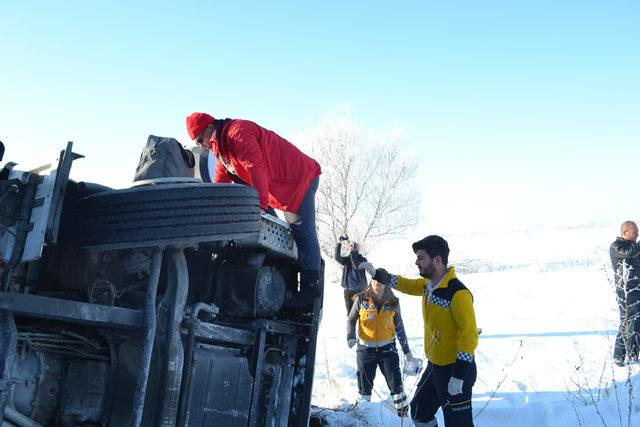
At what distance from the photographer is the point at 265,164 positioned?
3.72 m

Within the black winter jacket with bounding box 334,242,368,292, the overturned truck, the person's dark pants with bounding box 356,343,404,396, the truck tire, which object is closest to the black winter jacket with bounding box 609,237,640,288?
the person's dark pants with bounding box 356,343,404,396

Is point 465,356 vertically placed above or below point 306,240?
below

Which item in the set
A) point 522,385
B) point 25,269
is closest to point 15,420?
point 25,269

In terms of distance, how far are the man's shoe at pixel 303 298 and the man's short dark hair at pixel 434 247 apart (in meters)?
0.93

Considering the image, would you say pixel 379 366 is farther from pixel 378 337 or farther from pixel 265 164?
pixel 265 164

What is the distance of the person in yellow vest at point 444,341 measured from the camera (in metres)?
3.98

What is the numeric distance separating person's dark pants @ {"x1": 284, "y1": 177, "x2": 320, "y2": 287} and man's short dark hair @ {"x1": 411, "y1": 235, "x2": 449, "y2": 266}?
0.88m

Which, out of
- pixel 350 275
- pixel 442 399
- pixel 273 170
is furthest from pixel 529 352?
pixel 273 170

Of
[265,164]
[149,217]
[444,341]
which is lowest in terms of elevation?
[444,341]

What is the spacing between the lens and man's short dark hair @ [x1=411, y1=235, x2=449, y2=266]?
4.38 metres

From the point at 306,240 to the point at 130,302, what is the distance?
1.16 metres

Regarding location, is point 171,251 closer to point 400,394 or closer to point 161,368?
point 161,368

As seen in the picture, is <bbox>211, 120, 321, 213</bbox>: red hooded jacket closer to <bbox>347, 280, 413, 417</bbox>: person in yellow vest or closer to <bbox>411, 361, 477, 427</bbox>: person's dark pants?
<bbox>411, 361, 477, 427</bbox>: person's dark pants

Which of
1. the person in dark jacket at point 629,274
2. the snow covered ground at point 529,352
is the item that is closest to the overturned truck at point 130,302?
the snow covered ground at point 529,352
